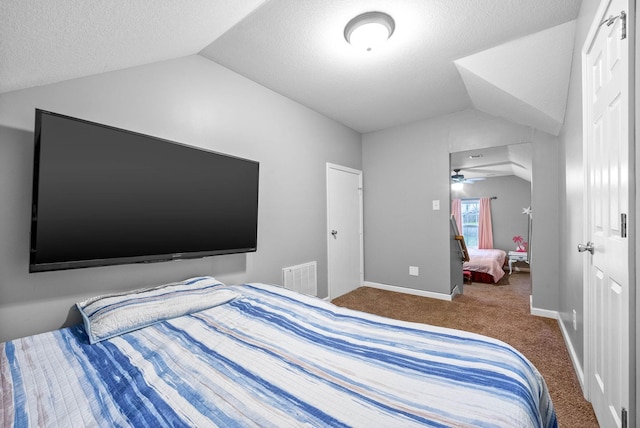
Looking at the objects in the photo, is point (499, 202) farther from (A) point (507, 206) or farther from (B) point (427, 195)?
(B) point (427, 195)

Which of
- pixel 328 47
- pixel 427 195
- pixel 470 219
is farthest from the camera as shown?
pixel 470 219

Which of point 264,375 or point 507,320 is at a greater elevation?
point 264,375

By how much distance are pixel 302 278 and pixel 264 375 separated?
2171mm

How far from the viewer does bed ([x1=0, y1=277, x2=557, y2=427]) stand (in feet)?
2.40

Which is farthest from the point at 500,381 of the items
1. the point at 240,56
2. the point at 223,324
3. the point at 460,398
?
the point at 240,56

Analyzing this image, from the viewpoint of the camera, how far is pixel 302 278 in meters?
3.08

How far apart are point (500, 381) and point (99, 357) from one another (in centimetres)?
147

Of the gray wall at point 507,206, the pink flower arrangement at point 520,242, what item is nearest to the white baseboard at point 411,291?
the pink flower arrangement at point 520,242

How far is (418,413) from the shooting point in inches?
28.3

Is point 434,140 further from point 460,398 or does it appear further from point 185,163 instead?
point 460,398

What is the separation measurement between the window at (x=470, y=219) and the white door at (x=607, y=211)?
585cm

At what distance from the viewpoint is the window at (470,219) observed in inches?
272

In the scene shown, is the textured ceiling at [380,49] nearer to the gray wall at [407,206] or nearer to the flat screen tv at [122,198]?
the gray wall at [407,206]

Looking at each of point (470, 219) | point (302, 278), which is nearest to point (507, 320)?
point (302, 278)
